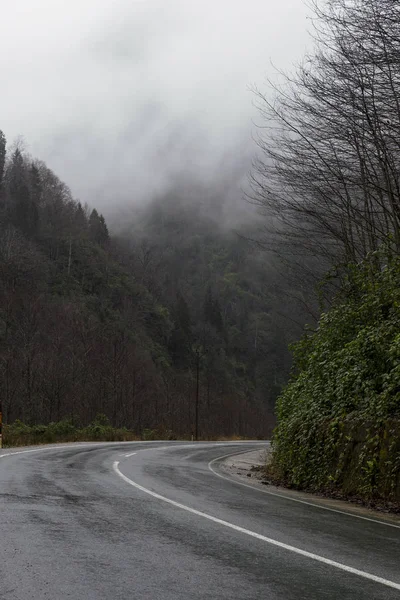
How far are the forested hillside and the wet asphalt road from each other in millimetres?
12832

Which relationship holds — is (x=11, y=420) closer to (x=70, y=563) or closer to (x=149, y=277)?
(x=70, y=563)

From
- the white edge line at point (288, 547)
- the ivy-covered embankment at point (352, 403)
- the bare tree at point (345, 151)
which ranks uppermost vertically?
the bare tree at point (345, 151)

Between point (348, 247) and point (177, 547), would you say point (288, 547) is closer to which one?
point (177, 547)

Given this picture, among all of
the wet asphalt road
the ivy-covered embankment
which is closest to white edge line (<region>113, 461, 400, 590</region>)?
the wet asphalt road

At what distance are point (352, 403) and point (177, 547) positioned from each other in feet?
28.0

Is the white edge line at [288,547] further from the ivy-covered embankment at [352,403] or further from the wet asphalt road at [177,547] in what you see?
the ivy-covered embankment at [352,403]

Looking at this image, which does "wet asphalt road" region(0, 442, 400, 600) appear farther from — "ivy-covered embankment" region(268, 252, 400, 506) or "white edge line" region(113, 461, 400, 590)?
"ivy-covered embankment" region(268, 252, 400, 506)

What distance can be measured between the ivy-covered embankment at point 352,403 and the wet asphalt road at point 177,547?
2048 millimetres

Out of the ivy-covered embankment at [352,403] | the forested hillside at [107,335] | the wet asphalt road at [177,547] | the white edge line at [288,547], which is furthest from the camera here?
the forested hillside at [107,335]

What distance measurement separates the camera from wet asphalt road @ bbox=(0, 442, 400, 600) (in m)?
4.79

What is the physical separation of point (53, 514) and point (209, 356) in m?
102

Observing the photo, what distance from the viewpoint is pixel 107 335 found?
80625 mm

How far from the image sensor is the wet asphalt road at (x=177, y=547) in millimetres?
4789

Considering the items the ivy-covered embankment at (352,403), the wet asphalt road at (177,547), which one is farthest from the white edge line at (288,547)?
the ivy-covered embankment at (352,403)
